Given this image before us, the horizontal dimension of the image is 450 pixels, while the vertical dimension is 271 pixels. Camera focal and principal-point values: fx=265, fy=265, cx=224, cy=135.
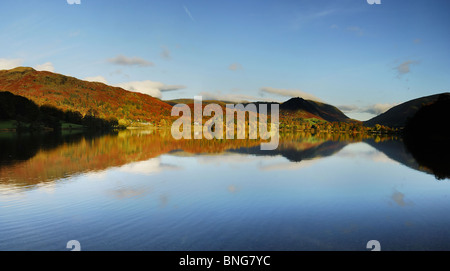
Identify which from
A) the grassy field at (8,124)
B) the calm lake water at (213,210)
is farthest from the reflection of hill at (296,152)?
the grassy field at (8,124)

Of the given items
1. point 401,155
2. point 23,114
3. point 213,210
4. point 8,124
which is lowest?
point 401,155

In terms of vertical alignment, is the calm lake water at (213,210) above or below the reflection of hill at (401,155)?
above

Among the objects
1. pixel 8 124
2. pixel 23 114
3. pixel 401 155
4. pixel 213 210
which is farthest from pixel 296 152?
pixel 23 114

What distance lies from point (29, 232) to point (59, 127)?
143182 millimetres

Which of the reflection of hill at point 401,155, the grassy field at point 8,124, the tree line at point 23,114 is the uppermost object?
the tree line at point 23,114

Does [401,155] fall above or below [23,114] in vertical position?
below

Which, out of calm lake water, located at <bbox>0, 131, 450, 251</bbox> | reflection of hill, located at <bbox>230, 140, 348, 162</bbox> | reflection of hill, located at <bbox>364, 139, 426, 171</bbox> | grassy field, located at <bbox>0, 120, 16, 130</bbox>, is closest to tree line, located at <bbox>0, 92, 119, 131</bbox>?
grassy field, located at <bbox>0, 120, 16, 130</bbox>

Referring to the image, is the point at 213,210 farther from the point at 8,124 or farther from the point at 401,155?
the point at 8,124

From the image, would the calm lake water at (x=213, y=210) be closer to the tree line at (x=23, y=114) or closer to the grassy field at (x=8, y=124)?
the grassy field at (x=8, y=124)

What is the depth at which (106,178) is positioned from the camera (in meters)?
19.8

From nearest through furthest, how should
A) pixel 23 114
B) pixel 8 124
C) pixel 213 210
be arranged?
pixel 213 210 < pixel 8 124 < pixel 23 114

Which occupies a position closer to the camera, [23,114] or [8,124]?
[8,124]
